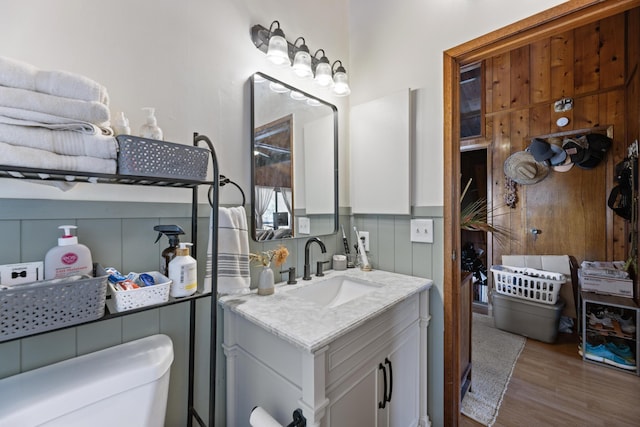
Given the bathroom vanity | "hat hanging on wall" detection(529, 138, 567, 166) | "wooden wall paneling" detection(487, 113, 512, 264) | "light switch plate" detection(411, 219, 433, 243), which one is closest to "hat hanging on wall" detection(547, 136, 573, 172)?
"hat hanging on wall" detection(529, 138, 567, 166)

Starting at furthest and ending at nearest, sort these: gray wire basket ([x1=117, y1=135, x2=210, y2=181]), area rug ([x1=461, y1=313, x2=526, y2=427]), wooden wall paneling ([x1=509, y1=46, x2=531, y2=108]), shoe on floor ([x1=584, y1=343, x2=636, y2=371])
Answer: wooden wall paneling ([x1=509, y1=46, x2=531, y2=108])
shoe on floor ([x1=584, y1=343, x2=636, y2=371])
area rug ([x1=461, y1=313, x2=526, y2=427])
gray wire basket ([x1=117, y1=135, x2=210, y2=181])

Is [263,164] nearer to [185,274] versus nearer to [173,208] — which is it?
[173,208]

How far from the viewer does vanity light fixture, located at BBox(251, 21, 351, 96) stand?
48.7 inches

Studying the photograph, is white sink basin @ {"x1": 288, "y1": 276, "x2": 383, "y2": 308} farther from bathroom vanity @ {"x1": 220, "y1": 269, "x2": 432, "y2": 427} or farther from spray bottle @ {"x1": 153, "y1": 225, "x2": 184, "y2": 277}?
spray bottle @ {"x1": 153, "y1": 225, "x2": 184, "y2": 277}

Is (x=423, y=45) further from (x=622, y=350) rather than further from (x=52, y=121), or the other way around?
(x=622, y=350)

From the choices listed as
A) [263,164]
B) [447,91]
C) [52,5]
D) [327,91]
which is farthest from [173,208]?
[447,91]

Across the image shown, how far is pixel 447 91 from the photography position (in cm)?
136

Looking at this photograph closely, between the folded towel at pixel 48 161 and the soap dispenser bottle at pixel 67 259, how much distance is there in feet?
0.67

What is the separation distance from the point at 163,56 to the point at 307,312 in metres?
1.05

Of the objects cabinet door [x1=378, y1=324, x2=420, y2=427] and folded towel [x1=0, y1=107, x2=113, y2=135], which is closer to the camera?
folded towel [x1=0, y1=107, x2=113, y2=135]

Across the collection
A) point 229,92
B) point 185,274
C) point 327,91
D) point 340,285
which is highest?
point 327,91

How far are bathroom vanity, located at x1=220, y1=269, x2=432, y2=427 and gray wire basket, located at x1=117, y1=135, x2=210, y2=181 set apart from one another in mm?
522

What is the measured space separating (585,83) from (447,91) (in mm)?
2244

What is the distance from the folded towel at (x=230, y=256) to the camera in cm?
97
